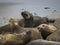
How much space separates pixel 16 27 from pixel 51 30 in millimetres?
597

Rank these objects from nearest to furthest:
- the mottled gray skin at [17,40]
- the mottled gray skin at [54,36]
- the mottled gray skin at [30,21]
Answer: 1. the mottled gray skin at [17,40]
2. the mottled gray skin at [54,36]
3. the mottled gray skin at [30,21]

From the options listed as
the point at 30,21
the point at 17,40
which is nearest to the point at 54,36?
the point at 17,40

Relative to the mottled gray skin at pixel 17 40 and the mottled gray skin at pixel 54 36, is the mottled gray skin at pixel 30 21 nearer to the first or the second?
the mottled gray skin at pixel 54 36

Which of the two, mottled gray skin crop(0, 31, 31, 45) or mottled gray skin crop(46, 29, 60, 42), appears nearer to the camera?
mottled gray skin crop(0, 31, 31, 45)

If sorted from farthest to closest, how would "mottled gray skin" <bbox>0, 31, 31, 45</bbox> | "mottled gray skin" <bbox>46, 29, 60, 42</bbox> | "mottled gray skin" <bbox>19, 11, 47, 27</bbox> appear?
"mottled gray skin" <bbox>19, 11, 47, 27</bbox>, "mottled gray skin" <bbox>46, 29, 60, 42</bbox>, "mottled gray skin" <bbox>0, 31, 31, 45</bbox>

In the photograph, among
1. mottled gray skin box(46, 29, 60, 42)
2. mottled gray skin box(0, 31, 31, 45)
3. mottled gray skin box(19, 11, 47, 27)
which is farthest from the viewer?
mottled gray skin box(19, 11, 47, 27)

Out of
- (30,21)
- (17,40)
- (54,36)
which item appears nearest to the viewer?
(17,40)

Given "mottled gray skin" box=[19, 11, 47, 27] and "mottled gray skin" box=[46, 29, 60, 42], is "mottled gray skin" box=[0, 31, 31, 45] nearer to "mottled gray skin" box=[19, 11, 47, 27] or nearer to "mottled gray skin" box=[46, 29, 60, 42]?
"mottled gray skin" box=[46, 29, 60, 42]

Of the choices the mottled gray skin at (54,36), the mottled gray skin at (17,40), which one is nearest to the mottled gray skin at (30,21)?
the mottled gray skin at (54,36)

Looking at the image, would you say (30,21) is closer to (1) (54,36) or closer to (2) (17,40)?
(1) (54,36)

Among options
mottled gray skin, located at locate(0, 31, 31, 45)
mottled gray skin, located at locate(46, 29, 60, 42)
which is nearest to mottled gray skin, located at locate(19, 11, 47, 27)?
mottled gray skin, located at locate(46, 29, 60, 42)

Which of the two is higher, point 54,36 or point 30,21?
point 54,36

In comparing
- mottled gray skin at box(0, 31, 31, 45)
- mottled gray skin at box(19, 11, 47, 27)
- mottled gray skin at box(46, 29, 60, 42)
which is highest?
mottled gray skin at box(0, 31, 31, 45)

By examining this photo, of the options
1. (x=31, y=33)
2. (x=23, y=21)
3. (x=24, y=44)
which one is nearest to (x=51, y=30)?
(x=31, y=33)
